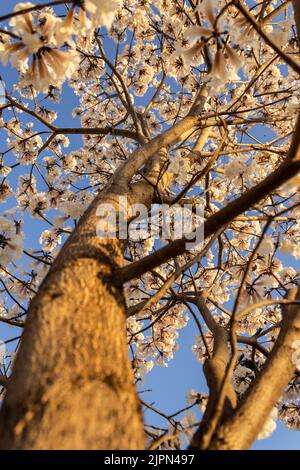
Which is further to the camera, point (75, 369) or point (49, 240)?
point (49, 240)

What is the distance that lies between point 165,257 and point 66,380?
2.04 feet

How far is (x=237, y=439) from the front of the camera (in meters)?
1.11

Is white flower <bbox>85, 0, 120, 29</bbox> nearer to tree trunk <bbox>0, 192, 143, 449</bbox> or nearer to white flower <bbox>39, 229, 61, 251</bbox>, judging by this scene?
tree trunk <bbox>0, 192, 143, 449</bbox>

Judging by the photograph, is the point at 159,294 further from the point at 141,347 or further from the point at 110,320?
the point at 141,347

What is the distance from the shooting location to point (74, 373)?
997mm

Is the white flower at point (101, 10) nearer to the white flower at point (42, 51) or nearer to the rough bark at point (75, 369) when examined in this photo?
the white flower at point (42, 51)

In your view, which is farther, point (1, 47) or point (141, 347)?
point (141, 347)

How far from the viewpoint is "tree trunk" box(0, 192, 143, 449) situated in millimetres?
887

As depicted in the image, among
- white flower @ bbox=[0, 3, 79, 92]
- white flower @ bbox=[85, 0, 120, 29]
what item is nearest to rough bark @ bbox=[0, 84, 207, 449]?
white flower @ bbox=[0, 3, 79, 92]

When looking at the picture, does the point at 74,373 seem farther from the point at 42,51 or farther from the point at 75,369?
the point at 42,51

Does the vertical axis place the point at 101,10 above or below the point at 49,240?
below

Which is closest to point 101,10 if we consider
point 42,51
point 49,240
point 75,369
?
point 42,51
